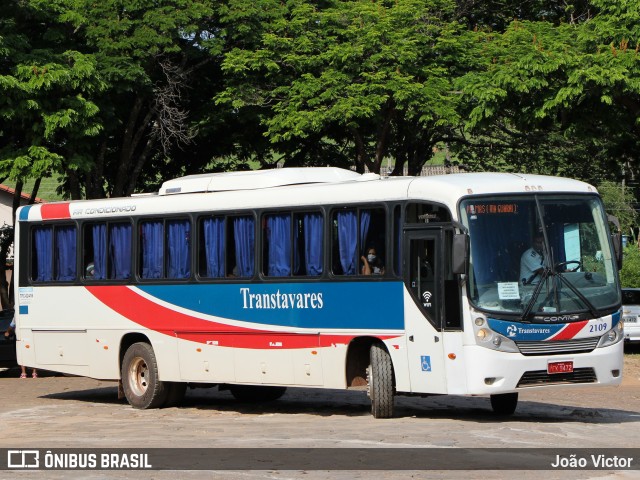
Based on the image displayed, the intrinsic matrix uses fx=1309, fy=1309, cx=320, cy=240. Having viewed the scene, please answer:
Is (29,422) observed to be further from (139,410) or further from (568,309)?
(568,309)

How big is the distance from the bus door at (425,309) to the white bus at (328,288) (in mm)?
22

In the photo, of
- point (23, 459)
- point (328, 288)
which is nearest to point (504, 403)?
point (328, 288)

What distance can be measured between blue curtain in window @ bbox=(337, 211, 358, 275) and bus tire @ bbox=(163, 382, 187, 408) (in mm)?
4165

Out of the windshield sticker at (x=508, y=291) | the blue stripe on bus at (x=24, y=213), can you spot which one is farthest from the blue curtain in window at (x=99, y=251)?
the windshield sticker at (x=508, y=291)

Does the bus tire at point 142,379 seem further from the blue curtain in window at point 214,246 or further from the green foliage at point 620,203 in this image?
the green foliage at point 620,203

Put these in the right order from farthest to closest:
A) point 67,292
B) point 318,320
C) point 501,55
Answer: point 501,55
point 67,292
point 318,320

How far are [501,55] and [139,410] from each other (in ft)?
49.3

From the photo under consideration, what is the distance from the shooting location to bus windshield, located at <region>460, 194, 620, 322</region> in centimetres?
1523

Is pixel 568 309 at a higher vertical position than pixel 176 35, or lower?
lower

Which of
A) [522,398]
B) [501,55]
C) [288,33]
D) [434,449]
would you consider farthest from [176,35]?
[434,449]

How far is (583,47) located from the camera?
2811 cm

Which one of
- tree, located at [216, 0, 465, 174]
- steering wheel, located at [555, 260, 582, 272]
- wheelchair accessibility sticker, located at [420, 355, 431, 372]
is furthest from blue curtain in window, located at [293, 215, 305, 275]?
tree, located at [216, 0, 465, 174]

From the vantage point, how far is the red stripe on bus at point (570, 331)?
49.9 ft

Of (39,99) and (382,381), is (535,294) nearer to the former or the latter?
(382,381)
